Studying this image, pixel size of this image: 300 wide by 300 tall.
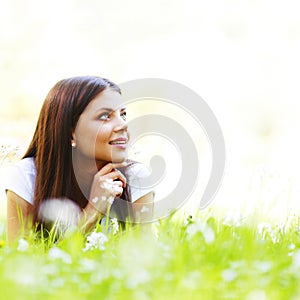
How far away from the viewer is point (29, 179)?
15.0ft

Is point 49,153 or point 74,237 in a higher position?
point 49,153

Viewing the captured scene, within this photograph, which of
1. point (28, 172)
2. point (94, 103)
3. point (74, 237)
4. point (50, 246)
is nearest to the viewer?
point (74, 237)

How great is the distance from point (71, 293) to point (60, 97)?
2.36 metres

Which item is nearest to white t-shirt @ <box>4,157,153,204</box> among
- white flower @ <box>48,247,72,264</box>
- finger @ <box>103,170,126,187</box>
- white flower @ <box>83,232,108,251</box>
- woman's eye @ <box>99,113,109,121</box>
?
finger @ <box>103,170,126,187</box>

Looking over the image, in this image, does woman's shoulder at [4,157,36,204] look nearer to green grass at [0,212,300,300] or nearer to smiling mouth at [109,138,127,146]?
smiling mouth at [109,138,127,146]

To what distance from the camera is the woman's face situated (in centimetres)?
420

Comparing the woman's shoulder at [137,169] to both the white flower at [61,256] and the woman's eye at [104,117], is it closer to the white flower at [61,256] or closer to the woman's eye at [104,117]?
the woman's eye at [104,117]

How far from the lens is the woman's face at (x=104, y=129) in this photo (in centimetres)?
420

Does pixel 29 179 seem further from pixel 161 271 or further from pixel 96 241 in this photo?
pixel 161 271

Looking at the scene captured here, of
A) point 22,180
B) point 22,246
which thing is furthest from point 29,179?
point 22,246

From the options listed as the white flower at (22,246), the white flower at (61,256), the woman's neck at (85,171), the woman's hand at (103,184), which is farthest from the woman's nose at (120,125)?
the white flower at (61,256)

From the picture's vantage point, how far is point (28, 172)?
15.0ft

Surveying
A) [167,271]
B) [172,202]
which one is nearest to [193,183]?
[172,202]

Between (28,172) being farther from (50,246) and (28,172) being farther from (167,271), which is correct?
(167,271)
